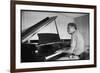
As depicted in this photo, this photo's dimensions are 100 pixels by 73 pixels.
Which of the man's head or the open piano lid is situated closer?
the open piano lid

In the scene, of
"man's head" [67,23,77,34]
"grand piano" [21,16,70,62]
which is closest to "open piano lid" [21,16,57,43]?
"grand piano" [21,16,70,62]

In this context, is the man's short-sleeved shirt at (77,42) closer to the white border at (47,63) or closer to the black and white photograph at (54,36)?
the black and white photograph at (54,36)

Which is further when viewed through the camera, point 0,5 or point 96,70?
point 96,70

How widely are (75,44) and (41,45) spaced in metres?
0.35

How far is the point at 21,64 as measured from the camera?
5.02ft

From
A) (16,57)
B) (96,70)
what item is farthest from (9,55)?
(96,70)

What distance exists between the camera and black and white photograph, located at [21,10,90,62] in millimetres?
1556

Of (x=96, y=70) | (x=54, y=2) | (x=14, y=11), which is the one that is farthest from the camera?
(x=96, y=70)

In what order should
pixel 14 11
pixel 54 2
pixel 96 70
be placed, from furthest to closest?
pixel 96 70, pixel 54 2, pixel 14 11

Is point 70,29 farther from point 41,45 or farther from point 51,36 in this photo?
point 41,45

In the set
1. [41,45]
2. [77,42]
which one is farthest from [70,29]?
[41,45]

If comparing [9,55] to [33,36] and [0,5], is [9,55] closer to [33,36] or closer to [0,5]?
[33,36]

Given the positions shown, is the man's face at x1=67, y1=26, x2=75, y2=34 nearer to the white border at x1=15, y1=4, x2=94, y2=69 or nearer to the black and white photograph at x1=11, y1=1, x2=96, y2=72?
the black and white photograph at x1=11, y1=1, x2=96, y2=72

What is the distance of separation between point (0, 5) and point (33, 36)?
40 centimetres
